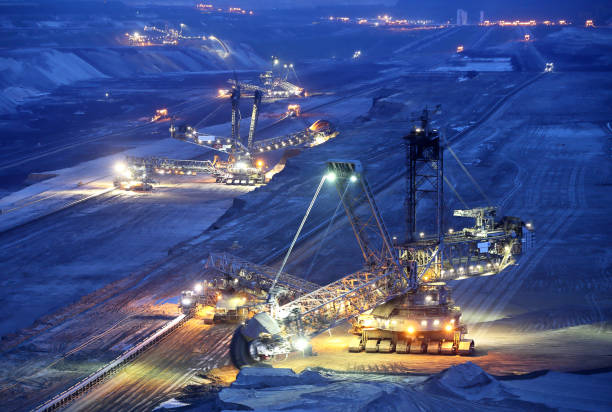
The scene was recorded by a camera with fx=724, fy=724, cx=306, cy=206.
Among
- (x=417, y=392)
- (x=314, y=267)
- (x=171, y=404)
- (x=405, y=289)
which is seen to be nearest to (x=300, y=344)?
(x=405, y=289)

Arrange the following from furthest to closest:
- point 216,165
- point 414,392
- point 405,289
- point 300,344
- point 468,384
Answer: point 216,165 → point 405,289 → point 300,344 → point 468,384 → point 414,392

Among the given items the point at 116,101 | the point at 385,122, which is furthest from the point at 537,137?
the point at 116,101

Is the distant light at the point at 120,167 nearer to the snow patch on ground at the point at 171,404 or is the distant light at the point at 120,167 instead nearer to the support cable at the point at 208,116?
the support cable at the point at 208,116

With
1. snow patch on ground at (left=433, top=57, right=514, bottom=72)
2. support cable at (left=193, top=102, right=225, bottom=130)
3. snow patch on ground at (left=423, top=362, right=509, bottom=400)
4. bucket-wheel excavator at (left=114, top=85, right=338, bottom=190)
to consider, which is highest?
snow patch on ground at (left=433, top=57, right=514, bottom=72)

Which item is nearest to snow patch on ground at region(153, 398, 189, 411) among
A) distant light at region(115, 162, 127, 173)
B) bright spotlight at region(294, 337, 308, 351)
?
bright spotlight at region(294, 337, 308, 351)

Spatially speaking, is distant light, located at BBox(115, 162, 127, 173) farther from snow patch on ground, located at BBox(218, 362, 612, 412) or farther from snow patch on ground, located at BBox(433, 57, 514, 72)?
snow patch on ground, located at BBox(433, 57, 514, 72)

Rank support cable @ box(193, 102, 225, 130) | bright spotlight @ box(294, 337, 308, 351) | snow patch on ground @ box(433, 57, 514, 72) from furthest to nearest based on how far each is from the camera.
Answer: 1. snow patch on ground @ box(433, 57, 514, 72)
2. support cable @ box(193, 102, 225, 130)
3. bright spotlight @ box(294, 337, 308, 351)

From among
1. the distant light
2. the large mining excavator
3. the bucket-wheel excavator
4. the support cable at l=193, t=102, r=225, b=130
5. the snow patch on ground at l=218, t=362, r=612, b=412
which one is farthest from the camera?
the support cable at l=193, t=102, r=225, b=130

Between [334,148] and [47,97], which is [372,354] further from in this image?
[47,97]

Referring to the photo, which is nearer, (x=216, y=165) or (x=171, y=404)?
(x=171, y=404)

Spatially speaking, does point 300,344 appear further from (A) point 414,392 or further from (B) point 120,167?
(B) point 120,167

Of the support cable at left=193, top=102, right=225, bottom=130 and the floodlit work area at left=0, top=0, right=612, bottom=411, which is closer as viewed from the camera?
the floodlit work area at left=0, top=0, right=612, bottom=411
